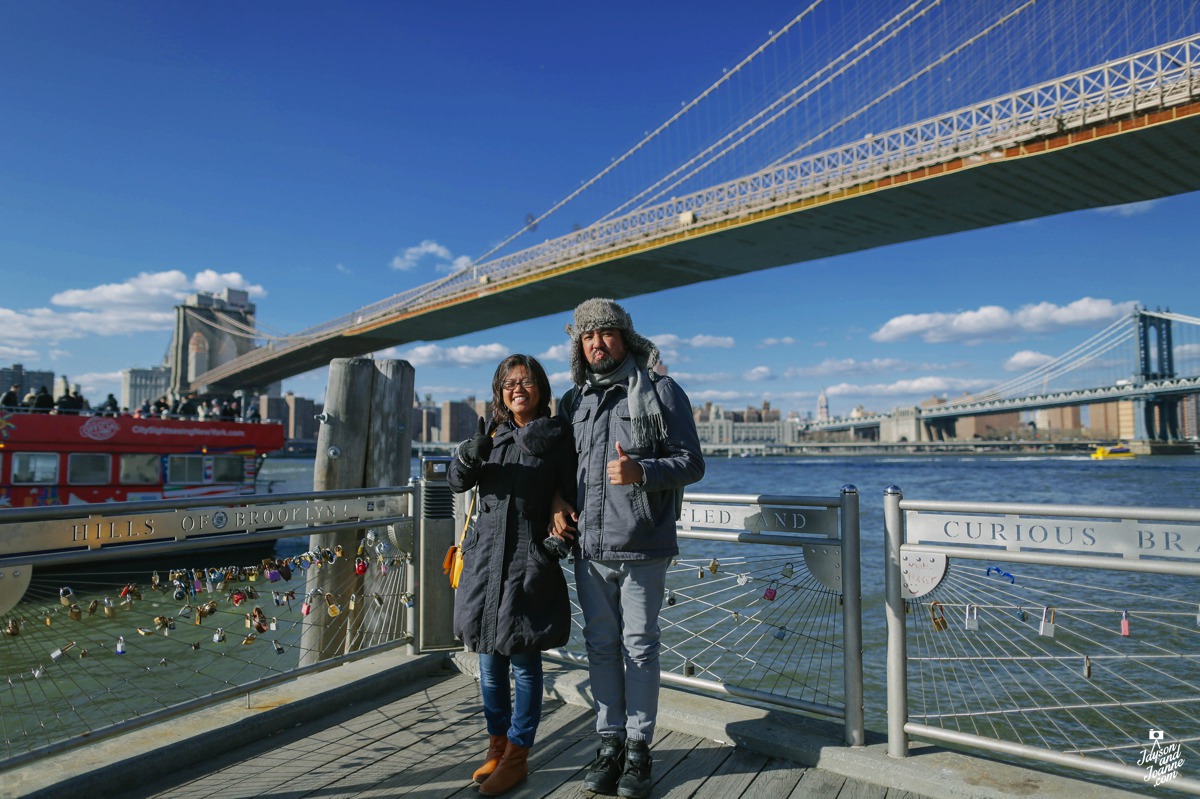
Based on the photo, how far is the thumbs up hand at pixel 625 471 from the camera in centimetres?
201

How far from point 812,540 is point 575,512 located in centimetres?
74

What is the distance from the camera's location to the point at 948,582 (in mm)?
2277

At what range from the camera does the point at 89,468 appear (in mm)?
11828

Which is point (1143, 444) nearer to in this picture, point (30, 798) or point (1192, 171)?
point (1192, 171)

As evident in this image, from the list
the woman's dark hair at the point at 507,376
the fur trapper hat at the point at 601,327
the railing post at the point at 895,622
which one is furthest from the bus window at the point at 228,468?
the railing post at the point at 895,622

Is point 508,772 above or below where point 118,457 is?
below

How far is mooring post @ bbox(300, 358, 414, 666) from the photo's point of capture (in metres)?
4.09

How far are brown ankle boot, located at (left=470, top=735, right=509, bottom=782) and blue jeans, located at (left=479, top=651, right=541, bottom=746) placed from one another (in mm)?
18

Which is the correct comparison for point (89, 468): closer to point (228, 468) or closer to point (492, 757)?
point (228, 468)

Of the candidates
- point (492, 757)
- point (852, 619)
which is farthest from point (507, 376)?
point (852, 619)

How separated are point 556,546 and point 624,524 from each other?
0.67 feet

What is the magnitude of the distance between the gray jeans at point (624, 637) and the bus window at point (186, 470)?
12.7 meters

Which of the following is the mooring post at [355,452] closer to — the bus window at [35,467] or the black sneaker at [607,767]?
the black sneaker at [607,767]

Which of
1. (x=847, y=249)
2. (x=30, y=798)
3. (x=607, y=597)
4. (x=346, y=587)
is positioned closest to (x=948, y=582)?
(x=607, y=597)
